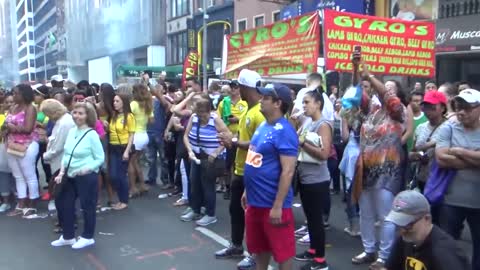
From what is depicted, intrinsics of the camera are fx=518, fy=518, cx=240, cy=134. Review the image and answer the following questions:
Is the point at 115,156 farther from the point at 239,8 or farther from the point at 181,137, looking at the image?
the point at 239,8

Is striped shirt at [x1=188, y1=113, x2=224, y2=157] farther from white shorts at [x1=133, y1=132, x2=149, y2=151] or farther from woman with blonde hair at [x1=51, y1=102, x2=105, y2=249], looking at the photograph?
white shorts at [x1=133, y1=132, x2=149, y2=151]

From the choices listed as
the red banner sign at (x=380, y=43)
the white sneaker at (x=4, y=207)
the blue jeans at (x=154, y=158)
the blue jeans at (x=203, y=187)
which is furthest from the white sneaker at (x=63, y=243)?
the red banner sign at (x=380, y=43)

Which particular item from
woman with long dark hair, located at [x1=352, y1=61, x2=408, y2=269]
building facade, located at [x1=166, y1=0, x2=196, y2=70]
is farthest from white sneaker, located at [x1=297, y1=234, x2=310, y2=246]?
building facade, located at [x1=166, y1=0, x2=196, y2=70]

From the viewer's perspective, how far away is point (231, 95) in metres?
8.18

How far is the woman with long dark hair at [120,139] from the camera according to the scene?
7508 mm

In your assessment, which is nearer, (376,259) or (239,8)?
(376,259)

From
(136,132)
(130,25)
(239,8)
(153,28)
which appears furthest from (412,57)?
(130,25)

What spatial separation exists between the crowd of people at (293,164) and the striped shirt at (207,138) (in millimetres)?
14

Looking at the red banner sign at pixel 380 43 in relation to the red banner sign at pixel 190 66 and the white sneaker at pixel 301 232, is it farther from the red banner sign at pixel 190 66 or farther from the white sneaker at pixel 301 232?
the red banner sign at pixel 190 66

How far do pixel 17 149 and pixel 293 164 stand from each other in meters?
4.67

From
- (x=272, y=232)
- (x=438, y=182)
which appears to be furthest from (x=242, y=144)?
(x=438, y=182)

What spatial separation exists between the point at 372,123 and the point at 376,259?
1.41 meters

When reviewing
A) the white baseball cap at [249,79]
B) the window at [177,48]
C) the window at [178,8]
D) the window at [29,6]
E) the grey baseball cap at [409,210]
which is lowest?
the grey baseball cap at [409,210]

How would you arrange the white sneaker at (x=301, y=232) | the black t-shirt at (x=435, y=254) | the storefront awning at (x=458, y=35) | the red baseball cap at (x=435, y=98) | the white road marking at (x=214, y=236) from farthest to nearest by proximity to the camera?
1. the storefront awning at (x=458, y=35)
2. the white sneaker at (x=301, y=232)
3. the white road marking at (x=214, y=236)
4. the red baseball cap at (x=435, y=98)
5. the black t-shirt at (x=435, y=254)
